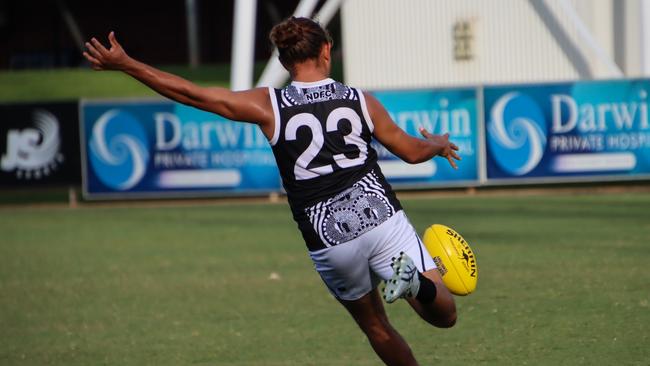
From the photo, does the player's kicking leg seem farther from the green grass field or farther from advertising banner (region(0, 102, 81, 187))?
advertising banner (region(0, 102, 81, 187))

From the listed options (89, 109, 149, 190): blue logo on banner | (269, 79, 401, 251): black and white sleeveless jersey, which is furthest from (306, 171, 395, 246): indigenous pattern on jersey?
(89, 109, 149, 190): blue logo on banner

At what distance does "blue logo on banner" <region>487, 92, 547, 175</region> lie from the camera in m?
18.7

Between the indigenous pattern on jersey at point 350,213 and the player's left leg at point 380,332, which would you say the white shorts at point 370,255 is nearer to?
the indigenous pattern on jersey at point 350,213

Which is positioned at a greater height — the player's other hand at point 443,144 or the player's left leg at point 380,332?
the player's other hand at point 443,144

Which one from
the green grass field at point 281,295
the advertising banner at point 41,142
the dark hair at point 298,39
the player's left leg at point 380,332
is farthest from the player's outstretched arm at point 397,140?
the advertising banner at point 41,142

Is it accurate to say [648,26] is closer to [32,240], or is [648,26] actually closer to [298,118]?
[32,240]

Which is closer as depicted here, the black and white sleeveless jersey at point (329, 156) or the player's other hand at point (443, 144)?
the black and white sleeveless jersey at point (329, 156)

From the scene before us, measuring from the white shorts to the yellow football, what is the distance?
0.21m

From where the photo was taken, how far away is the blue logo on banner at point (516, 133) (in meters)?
18.7

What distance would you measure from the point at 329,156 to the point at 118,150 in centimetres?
1438

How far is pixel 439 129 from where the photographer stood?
19.1 m

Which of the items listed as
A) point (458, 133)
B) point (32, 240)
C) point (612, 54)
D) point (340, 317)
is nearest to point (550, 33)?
point (612, 54)

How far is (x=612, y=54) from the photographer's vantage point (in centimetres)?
2525

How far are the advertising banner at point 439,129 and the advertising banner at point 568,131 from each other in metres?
0.27
